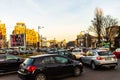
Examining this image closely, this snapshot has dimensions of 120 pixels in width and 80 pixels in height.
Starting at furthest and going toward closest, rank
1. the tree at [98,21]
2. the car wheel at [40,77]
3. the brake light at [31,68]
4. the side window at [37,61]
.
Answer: the tree at [98,21] < the side window at [37,61] < the car wheel at [40,77] < the brake light at [31,68]

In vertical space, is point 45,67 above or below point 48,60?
below

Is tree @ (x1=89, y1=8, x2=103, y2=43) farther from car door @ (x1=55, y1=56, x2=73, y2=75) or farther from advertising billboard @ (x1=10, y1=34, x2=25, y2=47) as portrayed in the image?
car door @ (x1=55, y1=56, x2=73, y2=75)

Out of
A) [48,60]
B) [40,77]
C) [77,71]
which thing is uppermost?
[48,60]

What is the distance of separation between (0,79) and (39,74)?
377 cm

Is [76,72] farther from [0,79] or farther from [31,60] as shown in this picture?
[0,79]

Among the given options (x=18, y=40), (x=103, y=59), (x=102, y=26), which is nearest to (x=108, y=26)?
(x=102, y=26)

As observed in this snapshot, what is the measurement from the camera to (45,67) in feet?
38.6

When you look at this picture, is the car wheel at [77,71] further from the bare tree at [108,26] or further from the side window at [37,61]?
the bare tree at [108,26]

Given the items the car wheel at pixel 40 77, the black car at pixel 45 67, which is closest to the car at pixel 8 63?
the black car at pixel 45 67

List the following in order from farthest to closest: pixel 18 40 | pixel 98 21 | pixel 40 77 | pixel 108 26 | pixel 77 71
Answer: pixel 108 26 → pixel 98 21 → pixel 18 40 → pixel 77 71 → pixel 40 77

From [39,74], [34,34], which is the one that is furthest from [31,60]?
[34,34]

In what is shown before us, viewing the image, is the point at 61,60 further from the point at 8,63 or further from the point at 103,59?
the point at 8,63

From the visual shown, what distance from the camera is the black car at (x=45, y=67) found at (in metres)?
11.5

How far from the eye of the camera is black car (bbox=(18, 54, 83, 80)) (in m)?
11.5
